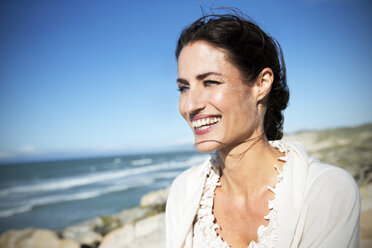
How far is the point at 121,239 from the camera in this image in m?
6.14

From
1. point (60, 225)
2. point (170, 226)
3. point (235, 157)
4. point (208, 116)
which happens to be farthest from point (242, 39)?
point (60, 225)

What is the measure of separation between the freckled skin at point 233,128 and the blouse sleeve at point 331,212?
426 millimetres

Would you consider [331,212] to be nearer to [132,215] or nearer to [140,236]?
[140,236]

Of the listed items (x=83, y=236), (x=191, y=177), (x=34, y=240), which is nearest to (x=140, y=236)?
(x=83, y=236)

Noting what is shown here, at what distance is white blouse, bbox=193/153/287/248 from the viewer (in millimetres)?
1812

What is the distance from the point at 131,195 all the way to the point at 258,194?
16.5m

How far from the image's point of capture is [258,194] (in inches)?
80.9

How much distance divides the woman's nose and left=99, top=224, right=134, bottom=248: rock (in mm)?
4999

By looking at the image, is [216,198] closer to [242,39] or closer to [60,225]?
[242,39]

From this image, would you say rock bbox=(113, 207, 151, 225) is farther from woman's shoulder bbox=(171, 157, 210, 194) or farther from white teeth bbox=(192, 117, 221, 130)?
white teeth bbox=(192, 117, 221, 130)

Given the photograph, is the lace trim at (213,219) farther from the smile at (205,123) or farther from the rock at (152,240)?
the rock at (152,240)

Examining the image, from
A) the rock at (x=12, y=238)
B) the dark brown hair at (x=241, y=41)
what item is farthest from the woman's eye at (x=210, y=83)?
the rock at (x=12, y=238)

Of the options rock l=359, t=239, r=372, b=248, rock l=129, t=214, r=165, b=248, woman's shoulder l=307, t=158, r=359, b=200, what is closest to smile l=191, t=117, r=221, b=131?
woman's shoulder l=307, t=158, r=359, b=200

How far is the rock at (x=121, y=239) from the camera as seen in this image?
19.5 feet
